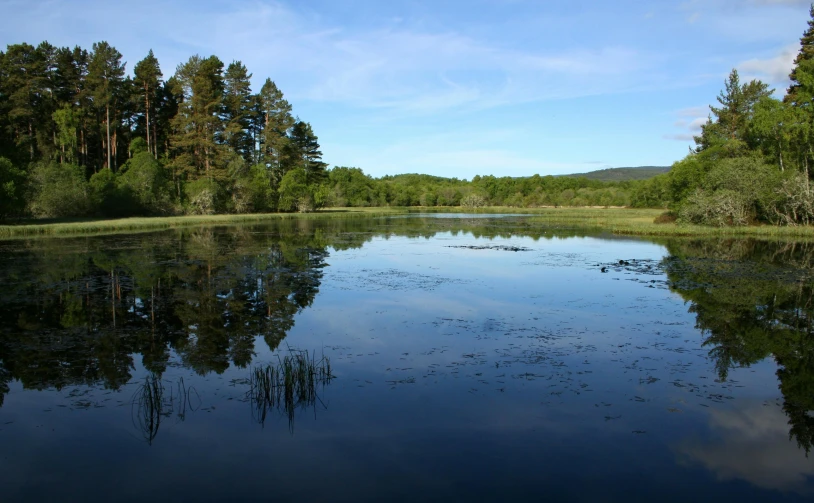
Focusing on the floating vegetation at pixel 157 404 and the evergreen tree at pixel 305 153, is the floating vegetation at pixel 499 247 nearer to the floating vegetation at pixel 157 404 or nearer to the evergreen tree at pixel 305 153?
the floating vegetation at pixel 157 404

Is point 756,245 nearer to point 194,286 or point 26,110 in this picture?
point 194,286

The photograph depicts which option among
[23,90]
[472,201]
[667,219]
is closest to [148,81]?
[23,90]

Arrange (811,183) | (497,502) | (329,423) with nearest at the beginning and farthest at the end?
1. (497,502)
2. (329,423)
3. (811,183)

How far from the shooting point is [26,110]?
133 feet

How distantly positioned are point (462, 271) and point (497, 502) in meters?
14.7

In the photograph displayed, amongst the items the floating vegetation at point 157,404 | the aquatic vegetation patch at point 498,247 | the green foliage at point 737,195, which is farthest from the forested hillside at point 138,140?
the green foliage at point 737,195

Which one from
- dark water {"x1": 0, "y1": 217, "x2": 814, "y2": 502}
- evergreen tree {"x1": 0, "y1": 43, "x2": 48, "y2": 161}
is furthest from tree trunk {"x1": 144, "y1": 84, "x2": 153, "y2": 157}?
dark water {"x1": 0, "y1": 217, "x2": 814, "y2": 502}

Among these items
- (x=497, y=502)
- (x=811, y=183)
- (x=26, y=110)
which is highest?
(x=26, y=110)

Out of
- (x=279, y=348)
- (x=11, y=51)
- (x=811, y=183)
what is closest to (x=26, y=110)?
(x=11, y=51)

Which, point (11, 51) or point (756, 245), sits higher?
point (11, 51)

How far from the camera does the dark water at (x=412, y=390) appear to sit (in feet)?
18.1

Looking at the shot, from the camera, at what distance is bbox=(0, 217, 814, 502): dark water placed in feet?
18.1

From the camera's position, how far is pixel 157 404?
23.6ft

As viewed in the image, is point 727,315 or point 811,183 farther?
point 811,183
